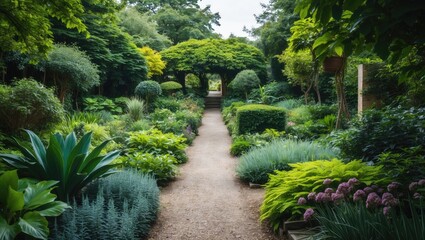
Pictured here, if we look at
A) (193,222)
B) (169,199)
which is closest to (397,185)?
(193,222)

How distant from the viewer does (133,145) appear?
25.7ft

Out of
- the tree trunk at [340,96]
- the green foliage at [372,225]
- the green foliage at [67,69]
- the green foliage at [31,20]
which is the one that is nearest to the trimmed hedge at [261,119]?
the tree trunk at [340,96]

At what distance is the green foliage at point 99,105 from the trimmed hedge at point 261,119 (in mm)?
6452

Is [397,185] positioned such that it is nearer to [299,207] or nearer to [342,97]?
[299,207]

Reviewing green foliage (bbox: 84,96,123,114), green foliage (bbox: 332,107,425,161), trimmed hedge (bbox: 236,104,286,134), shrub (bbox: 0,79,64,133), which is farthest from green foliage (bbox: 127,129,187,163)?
green foliage (bbox: 84,96,123,114)

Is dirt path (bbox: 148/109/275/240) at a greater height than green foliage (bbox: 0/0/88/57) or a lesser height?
lesser

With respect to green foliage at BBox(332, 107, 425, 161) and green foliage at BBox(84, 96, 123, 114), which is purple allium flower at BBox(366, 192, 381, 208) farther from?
green foliage at BBox(84, 96, 123, 114)

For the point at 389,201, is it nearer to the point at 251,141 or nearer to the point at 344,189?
the point at 344,189

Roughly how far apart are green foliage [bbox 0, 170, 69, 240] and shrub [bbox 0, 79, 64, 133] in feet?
12.2

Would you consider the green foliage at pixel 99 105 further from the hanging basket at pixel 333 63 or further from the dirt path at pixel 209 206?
the hanging basket at pixel 333 63

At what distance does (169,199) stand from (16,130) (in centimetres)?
364

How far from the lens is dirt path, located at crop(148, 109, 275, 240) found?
3891 millimetres

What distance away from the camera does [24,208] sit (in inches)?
107

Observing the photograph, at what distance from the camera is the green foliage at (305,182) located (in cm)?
341
